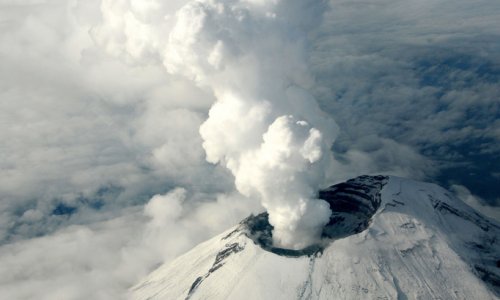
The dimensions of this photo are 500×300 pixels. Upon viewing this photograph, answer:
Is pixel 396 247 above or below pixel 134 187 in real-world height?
below

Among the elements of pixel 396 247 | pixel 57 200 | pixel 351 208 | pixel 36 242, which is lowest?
pixel 396 247

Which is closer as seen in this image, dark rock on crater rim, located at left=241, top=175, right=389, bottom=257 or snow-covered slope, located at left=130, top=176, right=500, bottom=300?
snow-covered slope, located at left=130, top=176, right=500, bottom=300

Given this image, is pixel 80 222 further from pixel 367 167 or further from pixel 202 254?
pixel 202 254

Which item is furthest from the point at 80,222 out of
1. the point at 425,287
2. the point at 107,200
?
the point at 425,287

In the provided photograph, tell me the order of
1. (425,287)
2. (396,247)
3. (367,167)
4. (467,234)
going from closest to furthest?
(425,287) < (396,247) < (467,234) < (367,167)

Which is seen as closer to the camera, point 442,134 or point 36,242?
point 36,242

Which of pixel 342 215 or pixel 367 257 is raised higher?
pixel 342 215

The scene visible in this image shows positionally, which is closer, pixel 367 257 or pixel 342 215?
pixel 367 257

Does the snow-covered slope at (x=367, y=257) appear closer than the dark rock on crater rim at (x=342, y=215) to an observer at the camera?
Yes
